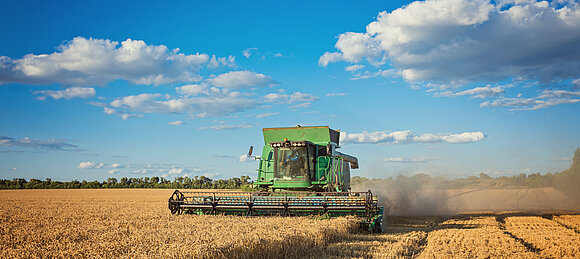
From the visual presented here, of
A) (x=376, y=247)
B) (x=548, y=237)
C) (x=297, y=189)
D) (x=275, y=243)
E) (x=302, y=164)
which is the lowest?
(x=548, y=237)

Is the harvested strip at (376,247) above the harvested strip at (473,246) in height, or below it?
above

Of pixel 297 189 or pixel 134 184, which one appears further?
pixel 134 184

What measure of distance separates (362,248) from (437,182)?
17.4 m

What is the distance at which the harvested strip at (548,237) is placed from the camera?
805 cm

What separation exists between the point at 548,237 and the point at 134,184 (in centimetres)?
4838

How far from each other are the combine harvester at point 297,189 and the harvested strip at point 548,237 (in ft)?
11.2

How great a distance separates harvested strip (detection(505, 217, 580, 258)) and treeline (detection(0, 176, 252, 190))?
115 ft

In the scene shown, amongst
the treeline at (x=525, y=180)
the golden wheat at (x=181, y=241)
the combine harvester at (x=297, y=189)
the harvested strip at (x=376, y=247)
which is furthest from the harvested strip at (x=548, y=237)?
the treeline at (x=525, y=180)

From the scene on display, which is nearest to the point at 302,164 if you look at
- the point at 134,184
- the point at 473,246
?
the point at 473,246

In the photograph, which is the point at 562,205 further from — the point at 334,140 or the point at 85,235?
the point at 85,235

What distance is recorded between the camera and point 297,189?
13125 millimetres

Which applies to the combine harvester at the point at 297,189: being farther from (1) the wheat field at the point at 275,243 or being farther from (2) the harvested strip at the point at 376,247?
(2) the harvested strip at the point at 376,247

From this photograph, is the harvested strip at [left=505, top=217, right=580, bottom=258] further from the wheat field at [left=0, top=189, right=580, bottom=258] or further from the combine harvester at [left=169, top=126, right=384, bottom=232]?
the combine harvester at [left=169, top=126, right=384, bottom=232]

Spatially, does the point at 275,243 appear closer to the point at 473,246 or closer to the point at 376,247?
the point at 376,247
